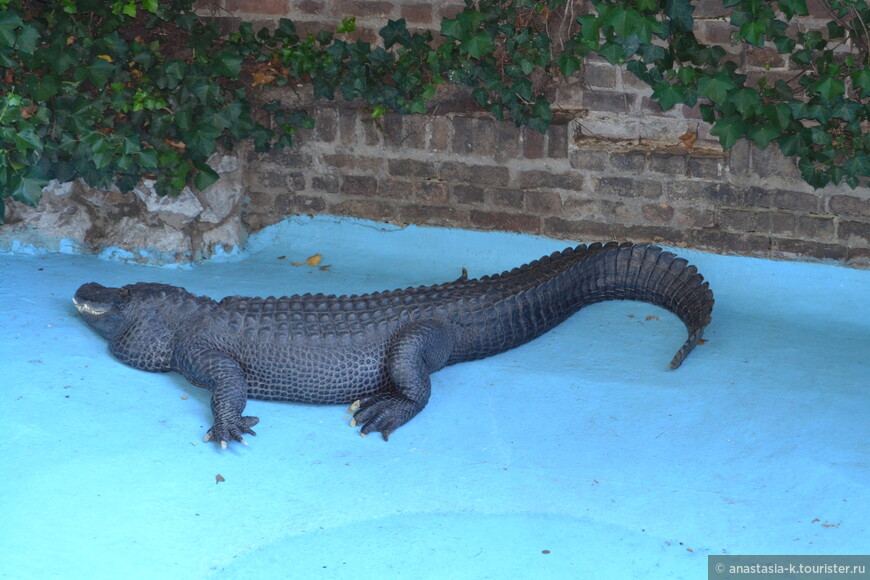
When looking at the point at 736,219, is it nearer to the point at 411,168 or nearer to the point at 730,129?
the point at 730,129

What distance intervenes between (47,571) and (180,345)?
4.41 feet

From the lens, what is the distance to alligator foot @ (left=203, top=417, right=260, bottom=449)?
3747 mm

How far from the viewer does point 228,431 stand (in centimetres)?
378

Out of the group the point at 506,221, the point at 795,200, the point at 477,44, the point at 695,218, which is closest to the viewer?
the point at 477,44

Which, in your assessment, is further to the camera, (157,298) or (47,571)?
(157,298)

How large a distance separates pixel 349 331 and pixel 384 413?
0.44 meters

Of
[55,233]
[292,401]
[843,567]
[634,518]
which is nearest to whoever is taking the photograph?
[843,567]

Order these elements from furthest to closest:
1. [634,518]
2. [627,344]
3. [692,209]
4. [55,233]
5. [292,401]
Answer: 1. [55,233]
2. [692,209]
3. [627,344]
4. [292,401]
5. [634,518]

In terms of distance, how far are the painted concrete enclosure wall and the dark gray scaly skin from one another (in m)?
0.46

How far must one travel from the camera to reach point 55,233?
5.43m

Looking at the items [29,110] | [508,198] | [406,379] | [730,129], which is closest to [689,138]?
[730,129]

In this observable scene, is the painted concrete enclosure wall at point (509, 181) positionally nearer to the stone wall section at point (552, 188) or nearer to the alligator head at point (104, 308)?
the stone wall section at point (552, 188)

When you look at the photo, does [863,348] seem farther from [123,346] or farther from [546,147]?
[123,346]

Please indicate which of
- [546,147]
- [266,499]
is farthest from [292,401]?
[546,147]
